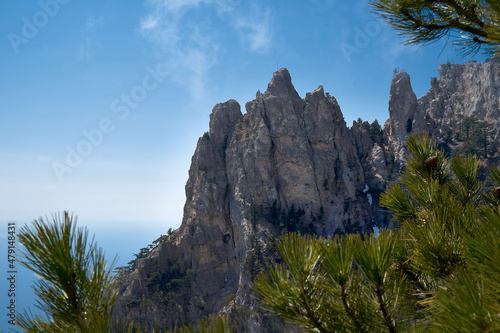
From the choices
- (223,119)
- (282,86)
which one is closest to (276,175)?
(223,119)

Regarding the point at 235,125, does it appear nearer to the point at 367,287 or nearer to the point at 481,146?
the point at 481,146

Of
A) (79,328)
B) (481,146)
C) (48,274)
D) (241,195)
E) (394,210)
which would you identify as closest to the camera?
(79,328)

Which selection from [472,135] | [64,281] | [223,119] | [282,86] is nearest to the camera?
[64,281]

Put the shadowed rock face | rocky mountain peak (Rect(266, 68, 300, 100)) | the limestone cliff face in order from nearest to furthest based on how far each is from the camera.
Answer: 1. the shadowed rock face
2. the limestone cliff face
3. rocky mountain peak (Rect(266, 68, 300, 100))

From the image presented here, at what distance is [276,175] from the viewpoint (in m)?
45.8

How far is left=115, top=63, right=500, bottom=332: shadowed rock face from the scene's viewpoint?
4091 centimetres

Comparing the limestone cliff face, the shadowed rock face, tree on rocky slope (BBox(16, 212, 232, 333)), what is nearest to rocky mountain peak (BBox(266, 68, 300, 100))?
the shadowed rock face

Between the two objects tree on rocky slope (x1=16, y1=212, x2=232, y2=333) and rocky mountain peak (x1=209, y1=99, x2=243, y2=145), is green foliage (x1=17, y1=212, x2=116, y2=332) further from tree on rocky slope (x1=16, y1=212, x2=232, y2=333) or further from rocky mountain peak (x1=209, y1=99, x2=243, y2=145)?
rocky mountain peak (x1=209, y1=99, x2=243, y2=145)

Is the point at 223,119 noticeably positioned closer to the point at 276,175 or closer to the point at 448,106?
the point at 276,175

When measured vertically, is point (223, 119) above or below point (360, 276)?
above

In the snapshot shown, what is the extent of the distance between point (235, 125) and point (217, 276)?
1050 inches

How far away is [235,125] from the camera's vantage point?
164 ft

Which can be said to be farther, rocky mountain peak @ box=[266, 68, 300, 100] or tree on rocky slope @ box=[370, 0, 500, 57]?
rocky mountain peak @ box=[266, 68, 300, 100]

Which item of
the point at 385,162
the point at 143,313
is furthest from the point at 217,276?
the point at 385,162
